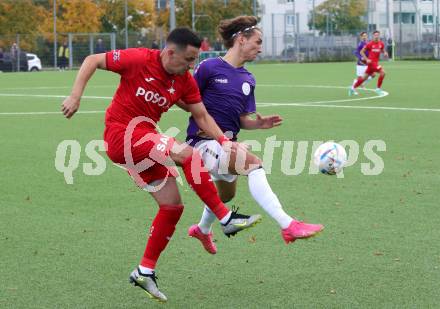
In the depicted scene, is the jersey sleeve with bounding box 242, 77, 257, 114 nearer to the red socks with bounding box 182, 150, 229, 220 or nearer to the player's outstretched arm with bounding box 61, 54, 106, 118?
the red socks with bounding box 182, 150, 229, 220

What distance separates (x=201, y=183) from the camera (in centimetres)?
690

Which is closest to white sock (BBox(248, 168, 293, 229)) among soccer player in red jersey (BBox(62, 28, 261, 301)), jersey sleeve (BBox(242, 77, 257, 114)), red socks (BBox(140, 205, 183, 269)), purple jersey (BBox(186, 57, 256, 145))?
soccer player in red jersey (BBox(62, 28, 261, 301))

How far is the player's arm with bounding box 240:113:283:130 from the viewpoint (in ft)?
25.8

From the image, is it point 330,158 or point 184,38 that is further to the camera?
point 330,158

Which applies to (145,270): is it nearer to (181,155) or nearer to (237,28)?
(181,155)

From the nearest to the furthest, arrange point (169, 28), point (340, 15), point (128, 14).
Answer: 1. point (169, 28)
2. point (128, 14)
3. point (340, 15)

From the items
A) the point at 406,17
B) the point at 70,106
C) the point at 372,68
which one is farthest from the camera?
the point at 406,17

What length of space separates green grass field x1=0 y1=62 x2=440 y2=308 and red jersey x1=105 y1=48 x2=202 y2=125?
1328 millimetres

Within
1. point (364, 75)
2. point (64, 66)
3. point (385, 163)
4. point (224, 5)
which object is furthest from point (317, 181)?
point (224, 5)

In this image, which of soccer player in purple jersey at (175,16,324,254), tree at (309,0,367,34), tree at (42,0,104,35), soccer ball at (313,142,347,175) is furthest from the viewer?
tree at (309,0,367,34)

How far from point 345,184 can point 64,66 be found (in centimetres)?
5269

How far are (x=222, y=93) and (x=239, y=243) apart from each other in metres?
1.44

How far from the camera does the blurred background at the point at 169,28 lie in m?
64.2

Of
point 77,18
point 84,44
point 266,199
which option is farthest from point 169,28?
point 266,199
